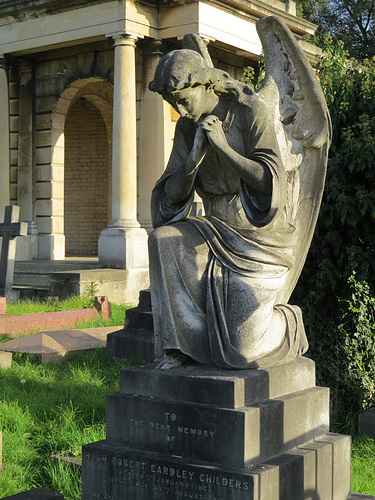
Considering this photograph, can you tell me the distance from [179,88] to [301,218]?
1.09 metres

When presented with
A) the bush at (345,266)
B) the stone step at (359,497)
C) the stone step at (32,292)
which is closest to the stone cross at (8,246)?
the stone step at (32,292)

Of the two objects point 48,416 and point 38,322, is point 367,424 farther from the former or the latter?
point 38,322

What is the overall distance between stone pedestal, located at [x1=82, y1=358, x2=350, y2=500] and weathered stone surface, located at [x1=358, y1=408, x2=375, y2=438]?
1720 mm

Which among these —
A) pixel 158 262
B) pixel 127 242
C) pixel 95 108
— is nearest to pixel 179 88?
pixel 158 262

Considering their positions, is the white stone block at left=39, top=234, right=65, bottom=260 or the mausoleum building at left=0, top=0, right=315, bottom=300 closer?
the mausoleum building at left=0, top=0, right=315, bottom=300

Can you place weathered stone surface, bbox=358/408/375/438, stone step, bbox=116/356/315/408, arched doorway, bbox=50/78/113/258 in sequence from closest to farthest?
stone step, bbox=116/356/315/408 → weathered stone surface, bbox=358/408/375/438 → arched doorway, bbox=50/78/113/258

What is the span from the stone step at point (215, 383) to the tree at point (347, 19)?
21.4 meters

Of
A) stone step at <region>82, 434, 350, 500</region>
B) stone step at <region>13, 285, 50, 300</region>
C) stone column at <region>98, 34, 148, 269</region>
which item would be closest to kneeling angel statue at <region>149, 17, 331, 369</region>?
stone step at <region>82, 434, 350, 500</region>

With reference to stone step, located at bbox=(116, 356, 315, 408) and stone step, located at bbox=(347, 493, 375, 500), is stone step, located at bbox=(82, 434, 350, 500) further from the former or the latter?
stone step, located at bbox=(116, 356, 315, 408)

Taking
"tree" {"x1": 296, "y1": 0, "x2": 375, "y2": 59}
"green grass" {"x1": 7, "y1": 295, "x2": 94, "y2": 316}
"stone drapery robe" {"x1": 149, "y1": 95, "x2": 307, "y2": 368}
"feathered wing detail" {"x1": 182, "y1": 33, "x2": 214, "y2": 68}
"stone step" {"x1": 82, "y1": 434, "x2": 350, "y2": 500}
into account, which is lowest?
"stone step" {"x1": 82, "y1": 434, "x2": 350, "y2": 500}

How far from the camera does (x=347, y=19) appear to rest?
2438 cm

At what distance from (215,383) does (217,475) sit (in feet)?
1.25

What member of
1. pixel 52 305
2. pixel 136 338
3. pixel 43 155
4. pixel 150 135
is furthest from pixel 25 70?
pixel 136 338

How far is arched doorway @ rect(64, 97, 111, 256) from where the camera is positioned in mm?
19125
